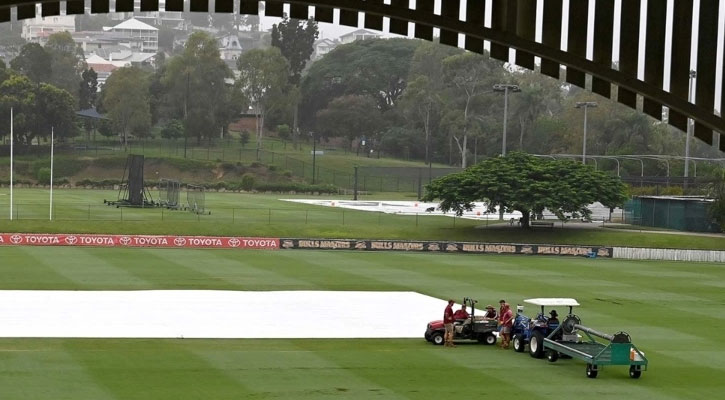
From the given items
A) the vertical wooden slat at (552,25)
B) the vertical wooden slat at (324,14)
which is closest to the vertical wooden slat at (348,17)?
the vertical wooden slat at (324,14)

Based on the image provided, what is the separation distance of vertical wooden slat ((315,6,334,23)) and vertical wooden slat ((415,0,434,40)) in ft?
2.23

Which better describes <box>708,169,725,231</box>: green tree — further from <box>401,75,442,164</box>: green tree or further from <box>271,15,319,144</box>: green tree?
<box>271,15,319,144</box>: green tree

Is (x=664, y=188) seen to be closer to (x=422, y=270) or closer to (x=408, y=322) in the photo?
(x=422, y=270)

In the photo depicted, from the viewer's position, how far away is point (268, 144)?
178 metres

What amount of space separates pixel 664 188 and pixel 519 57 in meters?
98.9

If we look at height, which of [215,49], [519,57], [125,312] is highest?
[215,49]

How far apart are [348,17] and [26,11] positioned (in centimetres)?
255

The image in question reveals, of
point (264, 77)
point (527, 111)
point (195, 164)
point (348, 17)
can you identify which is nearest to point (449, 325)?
point (348, 17)

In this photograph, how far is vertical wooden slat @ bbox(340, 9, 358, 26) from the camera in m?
9.68

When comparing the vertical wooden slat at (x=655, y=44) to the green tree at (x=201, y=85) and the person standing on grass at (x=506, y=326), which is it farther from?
the green tree at (x=201, y=85)

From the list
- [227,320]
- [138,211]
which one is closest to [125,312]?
[227,320]

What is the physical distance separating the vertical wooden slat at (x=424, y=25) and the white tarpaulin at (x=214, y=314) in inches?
1126

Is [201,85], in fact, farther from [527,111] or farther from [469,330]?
[469,330]

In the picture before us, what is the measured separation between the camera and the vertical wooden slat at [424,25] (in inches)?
371
